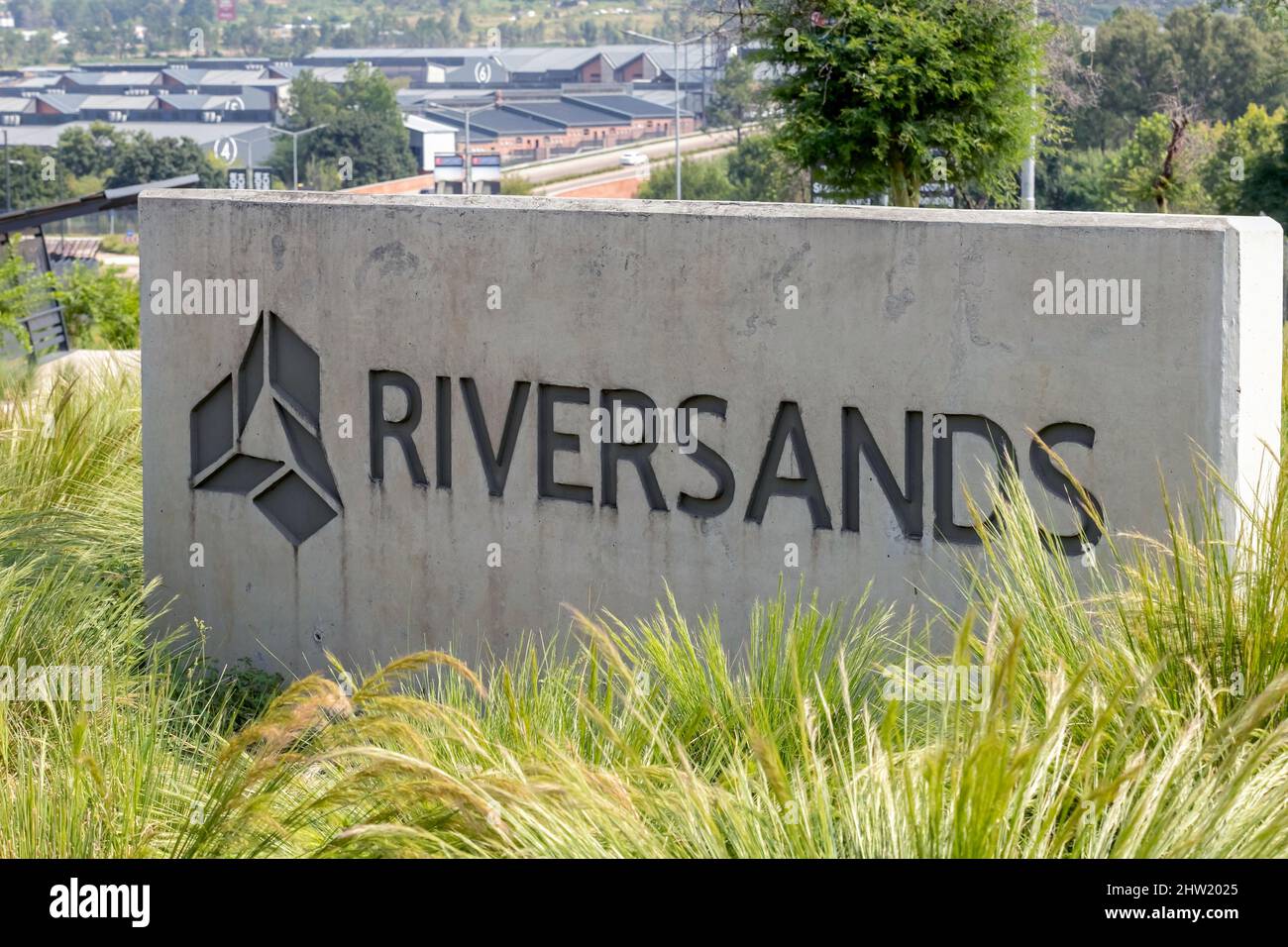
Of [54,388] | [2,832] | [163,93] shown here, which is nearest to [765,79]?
[54,388]

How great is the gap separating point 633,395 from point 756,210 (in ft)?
2.51

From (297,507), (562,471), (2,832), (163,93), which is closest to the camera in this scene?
(2,832)

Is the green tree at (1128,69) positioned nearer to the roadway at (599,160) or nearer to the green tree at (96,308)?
the roadway at (599,160)

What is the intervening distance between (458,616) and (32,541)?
1.79 m

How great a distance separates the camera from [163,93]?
466 feet

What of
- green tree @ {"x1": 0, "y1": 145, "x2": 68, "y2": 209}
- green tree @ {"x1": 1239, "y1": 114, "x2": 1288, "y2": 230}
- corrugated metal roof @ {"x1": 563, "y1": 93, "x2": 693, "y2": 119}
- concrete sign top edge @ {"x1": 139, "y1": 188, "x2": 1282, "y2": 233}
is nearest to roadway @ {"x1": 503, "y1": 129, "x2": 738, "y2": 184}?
corrugated metal roof @ {"x1": 563, "y1": 93, "x2": 693, "y2": 119}

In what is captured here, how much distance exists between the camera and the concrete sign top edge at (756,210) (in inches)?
183

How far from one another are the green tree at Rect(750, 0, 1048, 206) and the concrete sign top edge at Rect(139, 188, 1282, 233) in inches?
392

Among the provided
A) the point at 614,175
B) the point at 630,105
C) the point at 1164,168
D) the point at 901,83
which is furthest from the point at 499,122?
the point at 901,83

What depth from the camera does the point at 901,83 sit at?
15.9 metres

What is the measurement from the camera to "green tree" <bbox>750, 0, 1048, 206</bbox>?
1593cm

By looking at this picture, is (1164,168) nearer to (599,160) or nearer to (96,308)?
(96,308)

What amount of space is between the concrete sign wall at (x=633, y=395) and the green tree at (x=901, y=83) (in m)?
10.2
